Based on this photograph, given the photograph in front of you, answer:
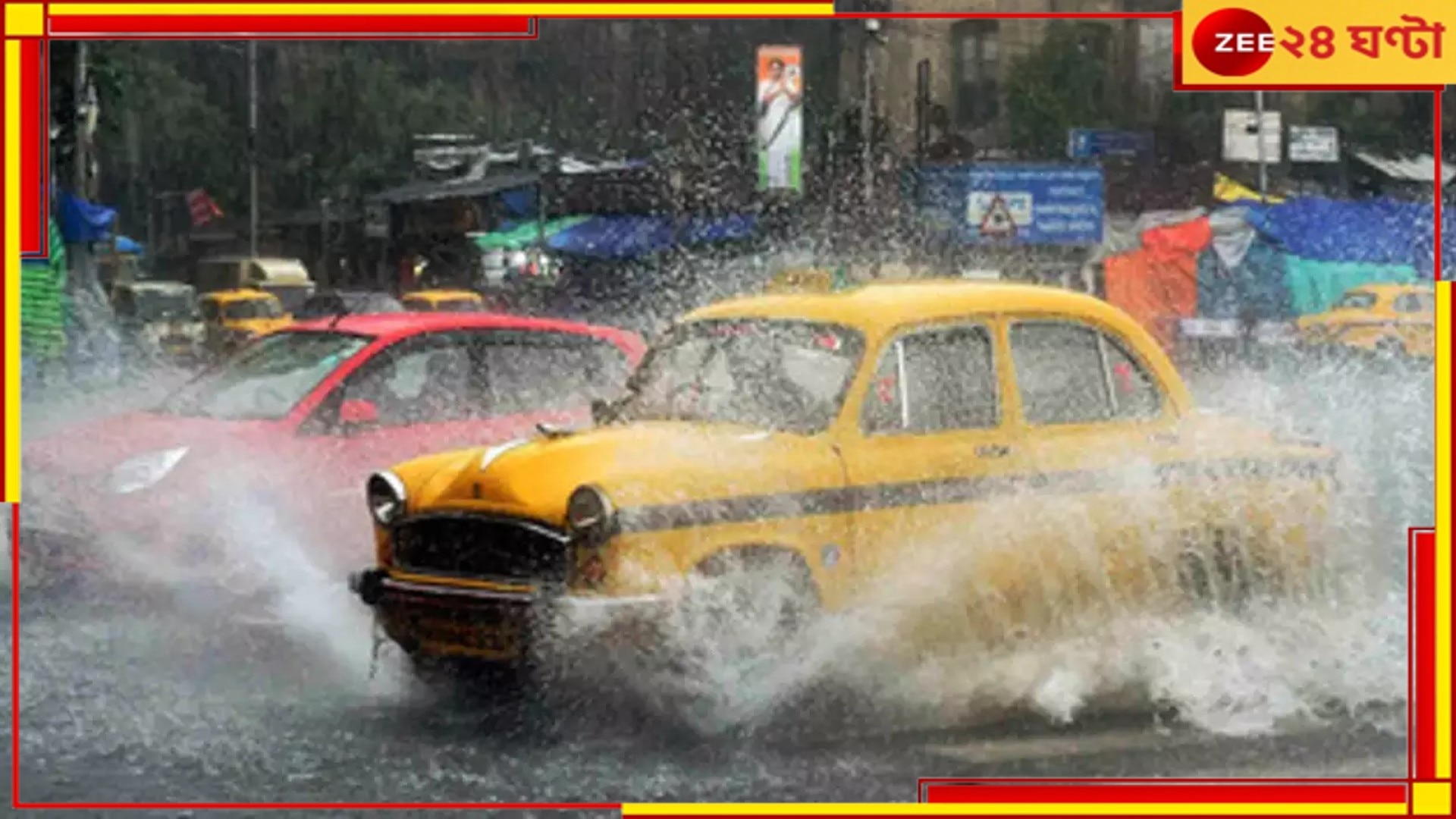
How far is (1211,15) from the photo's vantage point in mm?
7844

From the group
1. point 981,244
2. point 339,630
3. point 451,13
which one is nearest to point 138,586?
point 339,630

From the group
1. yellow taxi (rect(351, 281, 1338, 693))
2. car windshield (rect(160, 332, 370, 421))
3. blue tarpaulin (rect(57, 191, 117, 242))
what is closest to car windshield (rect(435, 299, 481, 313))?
car windshield (rect(160, 332, 370, 421))

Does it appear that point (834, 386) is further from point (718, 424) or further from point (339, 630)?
point (339, 630)

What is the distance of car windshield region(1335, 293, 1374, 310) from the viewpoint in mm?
8195

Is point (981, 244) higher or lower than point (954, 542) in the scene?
higher

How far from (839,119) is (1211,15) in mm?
998

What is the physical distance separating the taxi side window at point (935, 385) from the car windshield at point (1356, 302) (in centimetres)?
95

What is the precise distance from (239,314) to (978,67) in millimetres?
2099

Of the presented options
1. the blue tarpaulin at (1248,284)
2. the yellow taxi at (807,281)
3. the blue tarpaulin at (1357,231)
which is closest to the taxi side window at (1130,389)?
the blue tarpaulin at (1248,284)

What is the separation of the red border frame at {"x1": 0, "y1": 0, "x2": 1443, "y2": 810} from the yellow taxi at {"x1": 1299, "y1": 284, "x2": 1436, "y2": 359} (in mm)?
137

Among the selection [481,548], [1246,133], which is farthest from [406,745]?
[1246,133]

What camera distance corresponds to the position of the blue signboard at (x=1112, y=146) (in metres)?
8.01

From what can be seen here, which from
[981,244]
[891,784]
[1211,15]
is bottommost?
[891,784]

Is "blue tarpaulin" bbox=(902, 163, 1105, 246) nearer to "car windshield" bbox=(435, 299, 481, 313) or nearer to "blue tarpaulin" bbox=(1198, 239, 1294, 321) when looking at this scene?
"blue tarpaulin" bbox=(1198, 239, 1294, 321)
